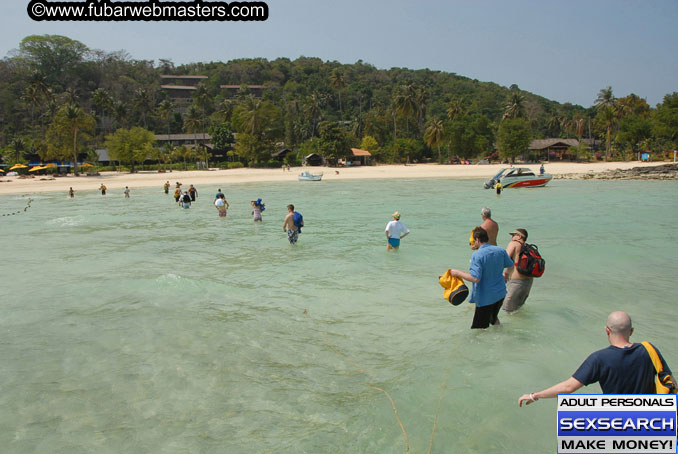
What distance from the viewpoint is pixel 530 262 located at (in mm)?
7086

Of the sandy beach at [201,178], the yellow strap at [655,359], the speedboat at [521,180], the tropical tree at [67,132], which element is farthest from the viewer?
the tropical tree at [67,132]

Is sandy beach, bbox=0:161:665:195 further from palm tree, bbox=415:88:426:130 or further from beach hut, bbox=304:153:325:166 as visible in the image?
palm tree, bbox=415:88:426:130

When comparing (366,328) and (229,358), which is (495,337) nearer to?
(366,328)

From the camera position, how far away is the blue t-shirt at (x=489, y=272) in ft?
20.1

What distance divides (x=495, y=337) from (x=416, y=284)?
3.81m

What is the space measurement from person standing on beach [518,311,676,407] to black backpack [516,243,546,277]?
3.60 meters

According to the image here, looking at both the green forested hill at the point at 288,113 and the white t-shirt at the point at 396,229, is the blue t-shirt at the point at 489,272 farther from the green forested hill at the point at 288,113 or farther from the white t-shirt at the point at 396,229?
the green forested hill at the point at 288,113

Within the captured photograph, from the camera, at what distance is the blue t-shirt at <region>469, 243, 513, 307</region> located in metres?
6.14

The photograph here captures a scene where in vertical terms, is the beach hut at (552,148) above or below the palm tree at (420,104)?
below

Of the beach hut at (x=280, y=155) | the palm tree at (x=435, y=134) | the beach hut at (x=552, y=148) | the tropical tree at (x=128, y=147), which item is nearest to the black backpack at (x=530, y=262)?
the tropical tree at (x=128, y=147)

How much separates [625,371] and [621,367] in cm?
4

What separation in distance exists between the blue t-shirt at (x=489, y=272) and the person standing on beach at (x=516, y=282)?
969mm

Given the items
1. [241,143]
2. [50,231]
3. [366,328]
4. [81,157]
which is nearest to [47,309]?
[366,328]

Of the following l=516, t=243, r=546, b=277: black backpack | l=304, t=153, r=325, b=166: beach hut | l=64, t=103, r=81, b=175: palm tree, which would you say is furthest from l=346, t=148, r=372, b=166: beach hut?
l=516, t=243, r=546, b=277: black backpack
